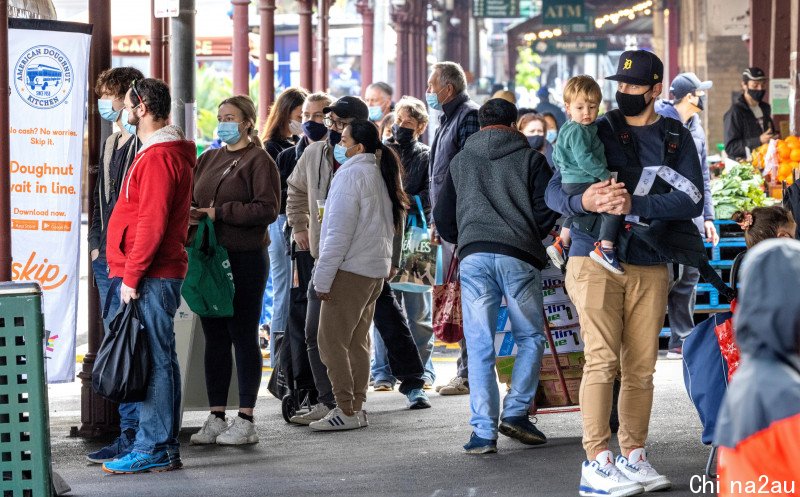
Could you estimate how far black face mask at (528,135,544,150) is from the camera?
12.4m

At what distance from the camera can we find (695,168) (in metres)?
6.58

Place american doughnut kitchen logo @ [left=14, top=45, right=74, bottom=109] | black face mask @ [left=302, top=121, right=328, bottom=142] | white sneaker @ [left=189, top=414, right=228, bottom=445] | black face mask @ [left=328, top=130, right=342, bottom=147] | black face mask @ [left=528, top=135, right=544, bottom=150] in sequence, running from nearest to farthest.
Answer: american doughnut kitchen logo @ [left=14, top=45, right=74, bottom=109] < white sneaker @ [left=189, top=414, right=228, bottom=445] < black face mask @ [left=328, top=130, right=342, bottom=147] < black face mask @ [left=302, top=121, right=328, bottom=142] < black face mask @ [left=528, top=135, right=544, bottom=150]

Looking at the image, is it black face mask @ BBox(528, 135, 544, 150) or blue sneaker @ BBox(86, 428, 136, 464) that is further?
→ black face mask @ BBox(528, 135, 544, 150)

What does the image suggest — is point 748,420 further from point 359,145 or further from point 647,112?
point 359,145

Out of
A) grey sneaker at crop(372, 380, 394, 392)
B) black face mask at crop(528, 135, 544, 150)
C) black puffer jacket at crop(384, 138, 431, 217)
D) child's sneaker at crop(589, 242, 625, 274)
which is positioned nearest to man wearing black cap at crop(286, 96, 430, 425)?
grey sneaker at crop(372, 380, 394, 392)

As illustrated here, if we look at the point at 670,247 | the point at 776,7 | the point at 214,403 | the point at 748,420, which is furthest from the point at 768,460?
the point at 776,7

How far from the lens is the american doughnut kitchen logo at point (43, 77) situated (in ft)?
26.0

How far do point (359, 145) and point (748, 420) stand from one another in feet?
17.7

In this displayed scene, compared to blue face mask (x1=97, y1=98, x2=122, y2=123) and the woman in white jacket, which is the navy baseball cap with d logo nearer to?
the woman in white jacket

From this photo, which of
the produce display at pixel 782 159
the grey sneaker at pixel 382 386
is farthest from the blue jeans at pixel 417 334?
the produce display at pixel 782 159

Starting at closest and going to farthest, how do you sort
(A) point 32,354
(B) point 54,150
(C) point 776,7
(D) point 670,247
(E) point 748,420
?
(E) point 748,420 → (A) point 32,354 → (D) point 670,247 → (B) point 54,150 → (C) point 776,7

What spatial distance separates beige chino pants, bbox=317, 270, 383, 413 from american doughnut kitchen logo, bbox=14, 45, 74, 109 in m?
1.89

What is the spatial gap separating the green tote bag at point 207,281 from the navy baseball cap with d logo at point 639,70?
2.48m

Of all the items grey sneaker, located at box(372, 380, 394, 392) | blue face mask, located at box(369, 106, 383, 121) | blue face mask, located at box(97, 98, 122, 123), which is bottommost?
grey sneaker, located at box(372, 380, 394, 392)
